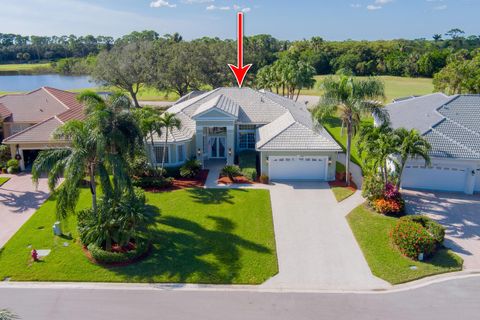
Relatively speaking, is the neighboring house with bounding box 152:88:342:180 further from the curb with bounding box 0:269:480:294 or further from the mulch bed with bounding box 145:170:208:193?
the curb with bounding box 0:269:480:294

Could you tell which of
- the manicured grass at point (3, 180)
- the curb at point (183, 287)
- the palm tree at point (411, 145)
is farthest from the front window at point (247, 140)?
the curb at point (183, 287)

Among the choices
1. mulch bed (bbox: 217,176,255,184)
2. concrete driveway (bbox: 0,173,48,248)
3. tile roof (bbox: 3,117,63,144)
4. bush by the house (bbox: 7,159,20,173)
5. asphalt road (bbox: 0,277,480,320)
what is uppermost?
tile roof (bbox: 3,117,63,144)

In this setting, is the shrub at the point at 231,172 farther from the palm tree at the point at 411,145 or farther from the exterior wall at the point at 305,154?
the palm tree at the point at 411,145

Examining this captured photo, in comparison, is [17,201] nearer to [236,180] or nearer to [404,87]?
[236,180]

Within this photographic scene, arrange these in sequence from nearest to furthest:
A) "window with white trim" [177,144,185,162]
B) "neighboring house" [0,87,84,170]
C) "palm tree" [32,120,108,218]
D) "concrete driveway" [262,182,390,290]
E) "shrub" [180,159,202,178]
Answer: "concrete driveway" [262,182,390,290] < "palm tree" [32,120,108,218] < "shrub" [180,159,202,178] < "window with white trim" [177,144,185,162] < "neighboring house" [0,87,84,170]

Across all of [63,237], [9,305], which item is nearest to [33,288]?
[9,305]

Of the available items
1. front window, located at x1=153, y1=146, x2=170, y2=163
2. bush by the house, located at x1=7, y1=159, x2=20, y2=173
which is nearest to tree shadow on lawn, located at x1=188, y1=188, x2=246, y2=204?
front window, located at x1=153, y1=146, x2=170, y2=163
